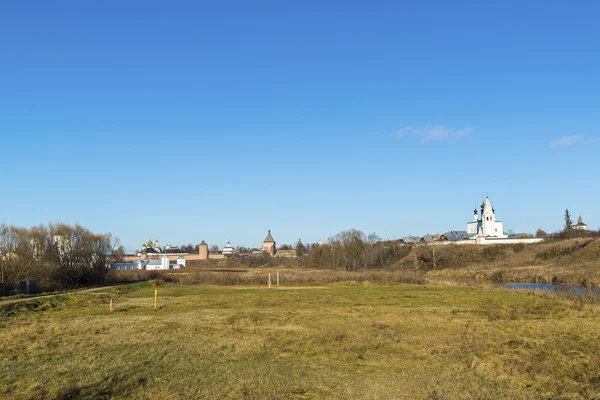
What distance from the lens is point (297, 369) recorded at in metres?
14.1

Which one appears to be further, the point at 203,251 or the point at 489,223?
the point at 203,251

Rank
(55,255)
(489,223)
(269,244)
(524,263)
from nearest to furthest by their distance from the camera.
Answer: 1. (55,255)
2. (524,263)
3. (489,223)
4. (269,244)

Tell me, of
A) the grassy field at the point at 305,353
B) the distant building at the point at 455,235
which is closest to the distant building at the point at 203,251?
the distant building at the point at 455,235

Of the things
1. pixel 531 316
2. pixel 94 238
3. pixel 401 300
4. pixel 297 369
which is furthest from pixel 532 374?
pixel 94 238

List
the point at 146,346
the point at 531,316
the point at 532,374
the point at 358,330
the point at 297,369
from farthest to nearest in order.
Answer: the point at 531,316 < the point at 358,330 < the point at 146,346 < the point at 297,369 < the point at 532,374

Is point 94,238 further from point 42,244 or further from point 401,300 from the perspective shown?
point 401,300

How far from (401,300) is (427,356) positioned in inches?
743

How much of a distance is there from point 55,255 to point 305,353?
40.3 m

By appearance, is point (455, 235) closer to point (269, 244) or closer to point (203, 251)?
point (269, 244)

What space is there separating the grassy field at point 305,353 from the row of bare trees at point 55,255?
53.0 feet

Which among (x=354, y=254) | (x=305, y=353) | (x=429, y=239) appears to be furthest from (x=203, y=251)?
(x=305, y=353)

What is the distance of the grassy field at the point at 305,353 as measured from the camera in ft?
39.5

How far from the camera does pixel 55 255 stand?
4838 centimetres

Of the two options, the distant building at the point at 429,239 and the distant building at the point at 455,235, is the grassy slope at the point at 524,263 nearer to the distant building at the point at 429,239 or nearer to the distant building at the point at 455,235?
the distant building at the point at 429,239
